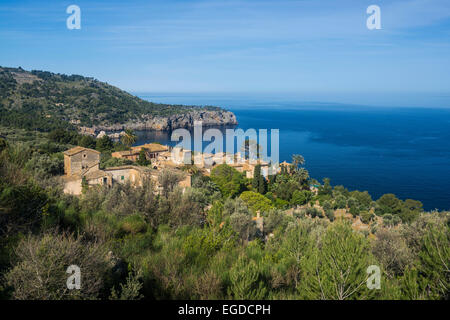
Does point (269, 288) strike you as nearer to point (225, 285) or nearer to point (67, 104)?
point (225, 285)

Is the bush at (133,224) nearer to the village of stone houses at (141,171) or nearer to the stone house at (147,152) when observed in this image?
the village of stone houses at (141,171)

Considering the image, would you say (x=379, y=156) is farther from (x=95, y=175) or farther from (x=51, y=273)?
(x=51, y=273)


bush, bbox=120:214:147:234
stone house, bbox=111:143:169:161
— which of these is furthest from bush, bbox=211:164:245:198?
bush, bbox=120:214:147:234

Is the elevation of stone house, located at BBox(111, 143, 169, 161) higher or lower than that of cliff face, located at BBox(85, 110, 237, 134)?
lower

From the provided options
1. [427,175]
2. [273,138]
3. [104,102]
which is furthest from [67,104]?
[427,175]

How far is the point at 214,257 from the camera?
589 centimetres

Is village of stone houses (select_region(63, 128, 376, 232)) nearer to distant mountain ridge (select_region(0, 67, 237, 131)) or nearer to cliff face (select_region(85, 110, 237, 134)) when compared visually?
distant mountain ridge (select_region(0, 67, 237, 131))

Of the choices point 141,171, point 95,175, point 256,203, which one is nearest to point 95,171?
point 95,175

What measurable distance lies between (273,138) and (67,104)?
2080 inches

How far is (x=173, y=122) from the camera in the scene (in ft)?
301

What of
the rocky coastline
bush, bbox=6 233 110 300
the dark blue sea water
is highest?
the rocky coastline

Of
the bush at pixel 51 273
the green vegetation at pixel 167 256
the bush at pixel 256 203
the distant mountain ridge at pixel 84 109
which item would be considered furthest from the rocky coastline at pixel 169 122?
the bush at pixel 51 273

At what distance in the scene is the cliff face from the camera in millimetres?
83725

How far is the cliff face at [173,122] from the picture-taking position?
83725 millimetres
